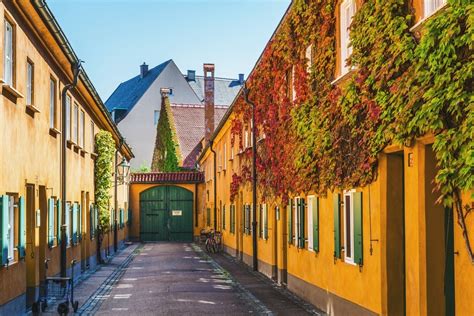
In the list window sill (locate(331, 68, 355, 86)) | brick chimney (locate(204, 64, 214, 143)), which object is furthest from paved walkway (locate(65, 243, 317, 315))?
brick chimney (locate(204, 64, 214, 143))

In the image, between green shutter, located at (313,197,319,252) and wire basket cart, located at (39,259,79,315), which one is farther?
green shutter, located at (313,197,319,252)

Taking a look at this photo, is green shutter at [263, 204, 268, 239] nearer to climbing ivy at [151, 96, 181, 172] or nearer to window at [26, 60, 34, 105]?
window at [26, 60, 34, 105]

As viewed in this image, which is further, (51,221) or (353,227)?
(51,221)

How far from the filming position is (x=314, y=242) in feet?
48.8

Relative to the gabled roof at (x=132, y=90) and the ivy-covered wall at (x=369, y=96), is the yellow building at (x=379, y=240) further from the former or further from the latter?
the gabled roof at (x=132, y=90)

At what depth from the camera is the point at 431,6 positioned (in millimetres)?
8781

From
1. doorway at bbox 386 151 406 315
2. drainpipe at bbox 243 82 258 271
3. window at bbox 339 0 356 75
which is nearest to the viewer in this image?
doorway at bbox 386 151 406 315

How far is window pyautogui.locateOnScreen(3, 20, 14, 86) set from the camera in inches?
490

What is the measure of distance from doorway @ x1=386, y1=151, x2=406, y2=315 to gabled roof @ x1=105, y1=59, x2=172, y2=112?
53.6 m

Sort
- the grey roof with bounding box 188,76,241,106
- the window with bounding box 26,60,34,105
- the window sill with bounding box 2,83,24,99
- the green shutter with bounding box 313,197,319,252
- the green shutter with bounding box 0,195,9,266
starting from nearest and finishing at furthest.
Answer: the green shutter with bounding box 0,195,9,266 < the window sill with bounding box 2,83,24,99 < the window with bounding box 26,60,34,105 < the green shutter with bounding box 313,197,319,252 < the grey roof with bounding box 188,76,241,106

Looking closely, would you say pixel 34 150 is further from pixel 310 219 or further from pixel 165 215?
pixel 165 215

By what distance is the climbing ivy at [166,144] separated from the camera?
2191 inches

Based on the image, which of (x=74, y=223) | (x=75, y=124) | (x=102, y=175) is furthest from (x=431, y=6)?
(x=102, y=175)

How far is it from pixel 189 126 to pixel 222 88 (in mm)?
14969
